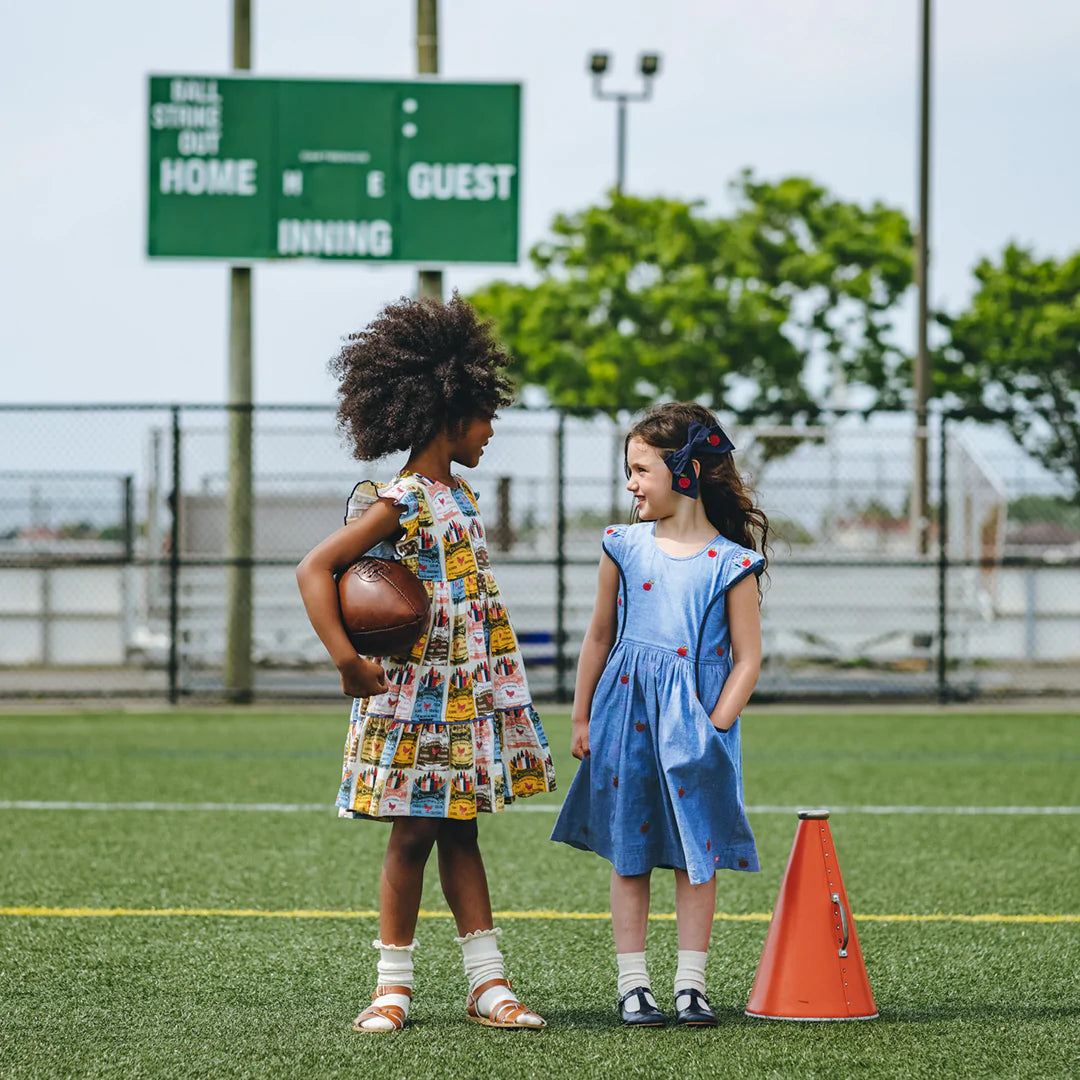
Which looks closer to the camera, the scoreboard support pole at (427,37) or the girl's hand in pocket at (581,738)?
the girl's hand in pocket at (581,738)

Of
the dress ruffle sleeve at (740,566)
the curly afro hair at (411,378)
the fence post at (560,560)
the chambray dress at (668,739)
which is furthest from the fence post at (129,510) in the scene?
the dress ruffle sleeve at (740,566)

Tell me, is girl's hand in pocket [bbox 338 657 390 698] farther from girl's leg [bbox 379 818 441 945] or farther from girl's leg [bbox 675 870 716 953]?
girl's leg [bbox 675 870 716 953]

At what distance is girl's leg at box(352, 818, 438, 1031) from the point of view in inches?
138

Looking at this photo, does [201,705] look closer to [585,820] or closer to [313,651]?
[313,651]

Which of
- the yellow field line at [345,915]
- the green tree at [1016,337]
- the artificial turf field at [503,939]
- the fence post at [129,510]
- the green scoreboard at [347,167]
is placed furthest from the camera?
the green tree at [1016,337]

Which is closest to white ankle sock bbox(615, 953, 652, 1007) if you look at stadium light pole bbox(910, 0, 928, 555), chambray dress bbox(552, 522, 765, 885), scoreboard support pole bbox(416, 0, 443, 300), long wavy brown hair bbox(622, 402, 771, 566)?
chambray dress bbox(552, 522, 765, 885)

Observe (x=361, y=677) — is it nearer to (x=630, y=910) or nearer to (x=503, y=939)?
(x=630, y=910)

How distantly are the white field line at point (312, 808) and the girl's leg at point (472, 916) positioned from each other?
336cm

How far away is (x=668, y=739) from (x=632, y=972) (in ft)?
1.84

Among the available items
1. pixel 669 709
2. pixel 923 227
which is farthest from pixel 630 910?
pixel 923 227

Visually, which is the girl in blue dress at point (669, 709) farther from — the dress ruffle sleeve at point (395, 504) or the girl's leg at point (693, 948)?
the dress ruffle sleeve at point (395, 504)

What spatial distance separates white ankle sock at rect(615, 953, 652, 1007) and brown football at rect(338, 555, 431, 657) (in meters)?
0.90

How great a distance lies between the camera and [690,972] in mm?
3557

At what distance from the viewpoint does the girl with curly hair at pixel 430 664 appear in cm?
344
